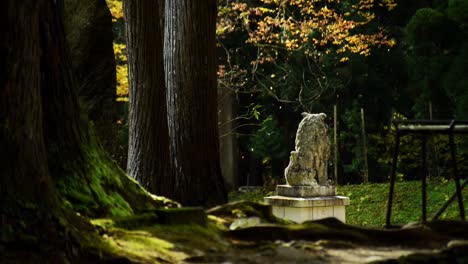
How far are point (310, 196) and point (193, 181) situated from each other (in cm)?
370

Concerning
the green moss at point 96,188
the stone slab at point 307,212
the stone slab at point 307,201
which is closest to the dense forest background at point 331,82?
the stone slab at point 307,201

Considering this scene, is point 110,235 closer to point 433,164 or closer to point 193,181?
point 193,181

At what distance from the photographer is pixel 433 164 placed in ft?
59.3

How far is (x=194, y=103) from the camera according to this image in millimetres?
9562

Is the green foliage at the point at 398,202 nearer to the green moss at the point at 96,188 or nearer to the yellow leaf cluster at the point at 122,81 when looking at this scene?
the yellow leaf cluster at the point at 122,81

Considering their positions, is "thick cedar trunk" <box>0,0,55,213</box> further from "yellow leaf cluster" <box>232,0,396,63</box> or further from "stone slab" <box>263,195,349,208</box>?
"yellow leaf cluster" <box>232,0,396,63</box>

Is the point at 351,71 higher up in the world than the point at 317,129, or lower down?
higher up

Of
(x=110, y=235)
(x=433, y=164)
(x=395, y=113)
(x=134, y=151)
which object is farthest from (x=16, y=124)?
(x=395, y=113)

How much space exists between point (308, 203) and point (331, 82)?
31.9 feet

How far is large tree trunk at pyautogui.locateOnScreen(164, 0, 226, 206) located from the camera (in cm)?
948

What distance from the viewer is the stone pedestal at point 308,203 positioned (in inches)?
476

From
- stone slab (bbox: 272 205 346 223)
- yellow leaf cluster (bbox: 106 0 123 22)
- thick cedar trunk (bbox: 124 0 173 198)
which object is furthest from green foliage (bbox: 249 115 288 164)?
thick cedar trunk (bbox: 124 0 173 198)

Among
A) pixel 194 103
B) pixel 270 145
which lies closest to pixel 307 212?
pixel 194 103

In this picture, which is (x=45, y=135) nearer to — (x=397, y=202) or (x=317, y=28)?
(x=397, y=202)
